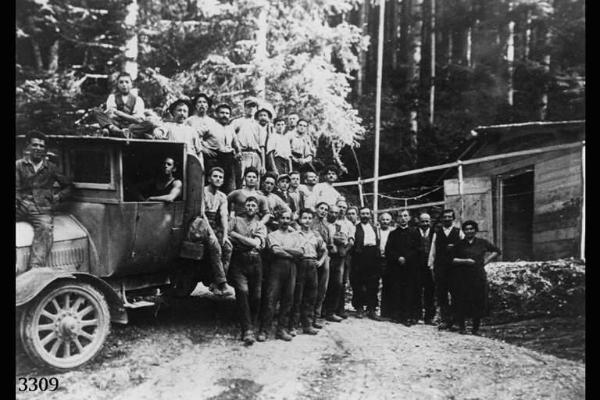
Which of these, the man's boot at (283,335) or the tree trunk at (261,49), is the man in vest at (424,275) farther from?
the tree trunk at (261,49)

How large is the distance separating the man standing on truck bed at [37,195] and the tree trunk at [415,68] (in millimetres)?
5287

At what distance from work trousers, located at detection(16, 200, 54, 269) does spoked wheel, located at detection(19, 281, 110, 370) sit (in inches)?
11.5

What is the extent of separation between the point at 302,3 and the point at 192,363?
547cm

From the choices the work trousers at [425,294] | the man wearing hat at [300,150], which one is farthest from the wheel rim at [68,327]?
the man wearing hat at [300,150]

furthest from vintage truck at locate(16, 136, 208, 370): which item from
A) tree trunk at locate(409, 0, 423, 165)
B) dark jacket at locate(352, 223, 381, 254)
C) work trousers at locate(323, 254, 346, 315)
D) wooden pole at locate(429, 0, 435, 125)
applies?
wooden pole at locate(429, 0, 435, 125)

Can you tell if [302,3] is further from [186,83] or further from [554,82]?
[554,82]

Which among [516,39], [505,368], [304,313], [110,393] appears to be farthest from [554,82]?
[110,393]

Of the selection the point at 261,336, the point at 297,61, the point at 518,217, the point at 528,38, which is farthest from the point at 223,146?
the point at 528,38

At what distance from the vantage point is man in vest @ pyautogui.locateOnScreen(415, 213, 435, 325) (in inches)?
213

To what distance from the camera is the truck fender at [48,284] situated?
3562mm

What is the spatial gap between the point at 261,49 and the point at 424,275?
12.4ft

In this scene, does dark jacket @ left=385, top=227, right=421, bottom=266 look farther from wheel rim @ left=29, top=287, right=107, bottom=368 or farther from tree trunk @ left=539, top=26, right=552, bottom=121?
wheel rim @ left=29, top=287, right=107, bottom=368

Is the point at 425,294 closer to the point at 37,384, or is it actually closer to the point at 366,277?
the point at 366,277

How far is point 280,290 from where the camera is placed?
4.90 meters
